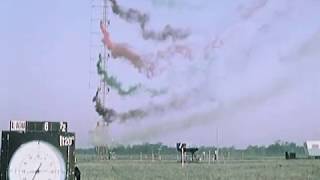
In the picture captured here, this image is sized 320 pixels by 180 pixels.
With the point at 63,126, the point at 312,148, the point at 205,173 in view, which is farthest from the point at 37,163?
the point at 312,148

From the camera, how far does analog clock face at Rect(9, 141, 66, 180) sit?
8.54 metres

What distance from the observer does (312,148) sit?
112 m

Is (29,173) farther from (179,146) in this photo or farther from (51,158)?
(179,146)

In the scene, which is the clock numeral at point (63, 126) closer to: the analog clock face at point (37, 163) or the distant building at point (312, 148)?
the analog clock face at point (37, 163)

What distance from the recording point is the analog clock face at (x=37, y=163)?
854cm

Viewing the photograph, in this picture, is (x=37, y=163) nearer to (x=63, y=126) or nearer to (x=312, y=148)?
(x=63, y=126)

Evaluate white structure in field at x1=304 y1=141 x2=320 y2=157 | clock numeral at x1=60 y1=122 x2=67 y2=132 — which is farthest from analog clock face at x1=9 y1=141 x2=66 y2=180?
white structure in field at x1=304 y1=141 x2=320 y2=157

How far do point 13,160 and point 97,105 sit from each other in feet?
214

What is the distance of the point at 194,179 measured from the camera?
103 ft

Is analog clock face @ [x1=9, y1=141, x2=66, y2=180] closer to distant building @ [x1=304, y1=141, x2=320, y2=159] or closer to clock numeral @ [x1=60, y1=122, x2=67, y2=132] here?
clock numeral @ [x1=60, y1=122, x2=67, y2=132]

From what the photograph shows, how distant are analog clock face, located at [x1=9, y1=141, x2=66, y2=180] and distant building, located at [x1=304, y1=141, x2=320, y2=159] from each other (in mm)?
104591

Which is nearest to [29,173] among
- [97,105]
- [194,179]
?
[194,179]

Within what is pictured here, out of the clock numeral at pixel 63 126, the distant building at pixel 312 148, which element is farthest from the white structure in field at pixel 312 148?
the clock numeral at pixel 63 126

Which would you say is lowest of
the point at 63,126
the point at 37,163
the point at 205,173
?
the point at 205,173
